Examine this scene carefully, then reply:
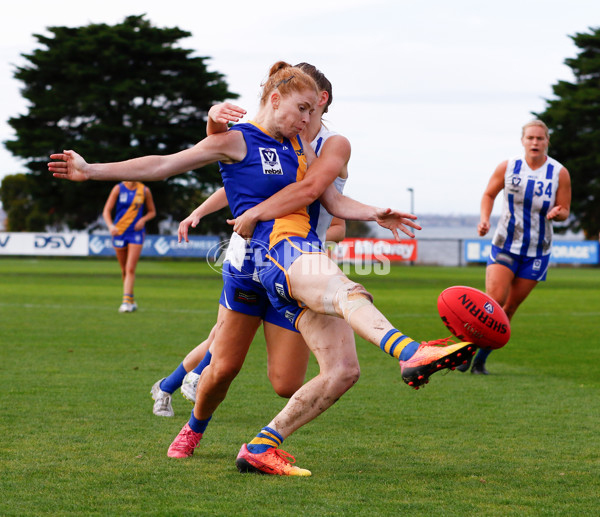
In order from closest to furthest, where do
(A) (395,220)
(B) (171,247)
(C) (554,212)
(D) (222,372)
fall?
(A) (395,220)
(D) (222,372)
(C) (554,212)
(B) (171,247)

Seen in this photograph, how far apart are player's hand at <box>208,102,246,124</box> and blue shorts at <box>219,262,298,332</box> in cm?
76

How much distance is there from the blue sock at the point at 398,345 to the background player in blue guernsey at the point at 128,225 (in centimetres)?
1042

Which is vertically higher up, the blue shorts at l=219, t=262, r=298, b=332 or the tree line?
→ the tree line

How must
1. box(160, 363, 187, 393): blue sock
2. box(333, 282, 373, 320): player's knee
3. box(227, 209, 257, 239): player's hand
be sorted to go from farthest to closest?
1. box(160, 363, 187, 393): blue sock
2. box(227, 209, 257, 239): player's hand
3. box(333, 282, 373, 320): player's knee

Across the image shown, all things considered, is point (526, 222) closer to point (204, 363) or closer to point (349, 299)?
point (204, 363)

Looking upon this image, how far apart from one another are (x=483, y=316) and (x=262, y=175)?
4.43 ft

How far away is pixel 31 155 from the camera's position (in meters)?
52.4

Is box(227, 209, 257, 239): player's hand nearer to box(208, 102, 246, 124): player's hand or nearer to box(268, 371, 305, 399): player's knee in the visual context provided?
box(208, 102, 246, 124): player's hand

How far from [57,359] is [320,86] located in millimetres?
4928

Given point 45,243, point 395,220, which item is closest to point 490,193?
point 395,220

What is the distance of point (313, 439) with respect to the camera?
5.29 metres

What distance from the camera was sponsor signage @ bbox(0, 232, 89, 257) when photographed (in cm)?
3841

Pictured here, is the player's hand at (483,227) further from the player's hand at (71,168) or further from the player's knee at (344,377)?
the player's hand at (71,168)

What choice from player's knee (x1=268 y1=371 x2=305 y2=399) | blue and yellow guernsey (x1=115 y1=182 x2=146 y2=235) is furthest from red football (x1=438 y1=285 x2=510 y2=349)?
blue and yellow guernsey (x1=115 y1=182 x2=146 y2=235)
